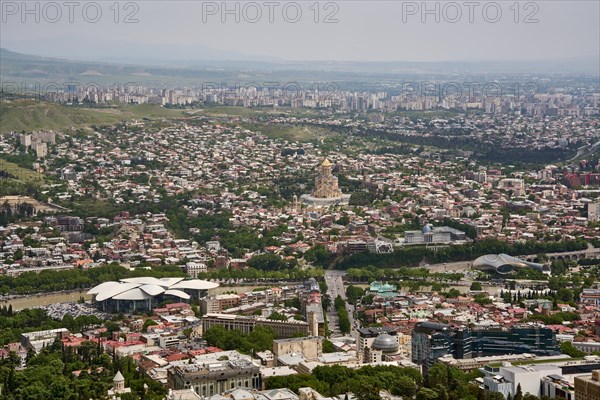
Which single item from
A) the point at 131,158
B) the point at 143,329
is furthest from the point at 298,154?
the point at 143,329

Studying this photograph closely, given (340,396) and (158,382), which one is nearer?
(340,396)

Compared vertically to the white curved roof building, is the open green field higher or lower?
higher

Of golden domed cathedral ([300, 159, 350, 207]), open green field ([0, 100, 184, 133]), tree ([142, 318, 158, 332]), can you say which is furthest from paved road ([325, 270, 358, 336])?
open green field ([0, 100, 184, 133])

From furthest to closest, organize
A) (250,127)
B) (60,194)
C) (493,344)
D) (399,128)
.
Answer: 1. (399,128)
2. (250,127)
3. (60,194)
4. (493,344)

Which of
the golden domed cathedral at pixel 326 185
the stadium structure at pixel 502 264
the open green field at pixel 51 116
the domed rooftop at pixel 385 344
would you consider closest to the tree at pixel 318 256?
the stadium structure at pixel 502 264

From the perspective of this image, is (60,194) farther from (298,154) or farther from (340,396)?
(340,396)

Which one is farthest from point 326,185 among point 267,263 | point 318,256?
point 267,263

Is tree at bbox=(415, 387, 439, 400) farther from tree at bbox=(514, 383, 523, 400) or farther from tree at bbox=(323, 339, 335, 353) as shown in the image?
tree at bbox=(323, 339, 335, 353)

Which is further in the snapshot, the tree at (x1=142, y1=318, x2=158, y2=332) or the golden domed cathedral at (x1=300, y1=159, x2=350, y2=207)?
the golden domed cathedral at (x1=300, y1=159, x2=350, y2=207)
